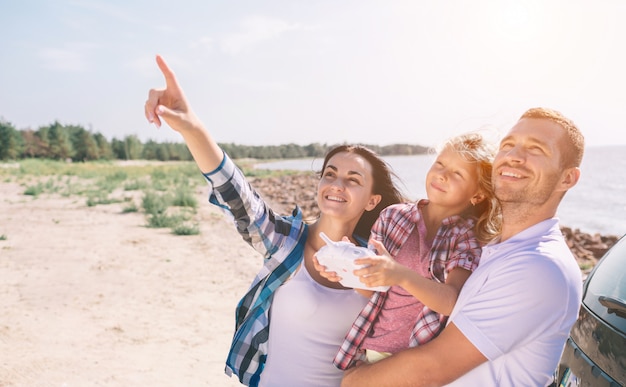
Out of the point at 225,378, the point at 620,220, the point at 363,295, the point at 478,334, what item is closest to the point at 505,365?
the point at 478,334

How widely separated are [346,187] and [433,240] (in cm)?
58

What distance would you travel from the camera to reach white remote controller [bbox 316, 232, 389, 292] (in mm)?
1813

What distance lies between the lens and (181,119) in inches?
101

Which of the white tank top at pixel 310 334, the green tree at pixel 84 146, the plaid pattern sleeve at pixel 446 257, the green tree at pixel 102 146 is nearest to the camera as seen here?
the plaid pattern sleeve at pixel 446 257

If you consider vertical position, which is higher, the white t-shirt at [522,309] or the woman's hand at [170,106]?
the woman's hand at [170,106]

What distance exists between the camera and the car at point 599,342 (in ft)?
5.41

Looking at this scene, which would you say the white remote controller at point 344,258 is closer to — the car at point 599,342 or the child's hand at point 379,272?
the child's hand at point 379,272

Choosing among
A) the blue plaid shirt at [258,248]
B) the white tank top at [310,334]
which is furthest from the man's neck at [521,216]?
the blue plaid shirt at [258,248]

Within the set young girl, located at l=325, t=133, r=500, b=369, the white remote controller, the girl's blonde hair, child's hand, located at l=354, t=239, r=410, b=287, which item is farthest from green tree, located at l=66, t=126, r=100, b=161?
child's hand, located at l=354, t=239, r=410, b=287

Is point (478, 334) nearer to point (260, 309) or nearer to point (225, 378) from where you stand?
point (260, 309)

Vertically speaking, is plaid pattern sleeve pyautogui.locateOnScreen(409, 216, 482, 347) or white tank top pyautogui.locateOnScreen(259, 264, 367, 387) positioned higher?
plaid pattern sleeve pyautogui.locateOnScreen(409, 216, 482, 347)

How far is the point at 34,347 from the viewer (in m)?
5.29

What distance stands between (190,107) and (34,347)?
392 centimetres

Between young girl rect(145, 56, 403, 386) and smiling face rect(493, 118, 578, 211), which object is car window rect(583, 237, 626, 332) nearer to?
smiling face rect(493, 118, 578, 211)
